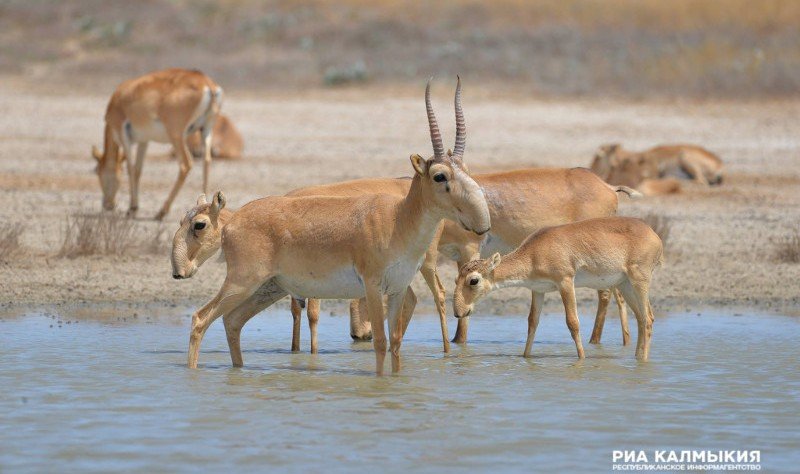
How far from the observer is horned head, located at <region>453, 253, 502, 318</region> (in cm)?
1092

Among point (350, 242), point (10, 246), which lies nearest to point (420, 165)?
point (350, 242)

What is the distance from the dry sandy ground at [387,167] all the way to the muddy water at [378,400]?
1615 mm

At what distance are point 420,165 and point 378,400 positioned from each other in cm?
160

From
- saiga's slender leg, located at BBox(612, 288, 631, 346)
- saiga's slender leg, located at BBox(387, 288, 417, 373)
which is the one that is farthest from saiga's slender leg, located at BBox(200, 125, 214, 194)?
saiga's slender leg, located at BBox(387, 288, 417, 373)

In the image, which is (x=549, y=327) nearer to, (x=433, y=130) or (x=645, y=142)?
(x=433, y=130)

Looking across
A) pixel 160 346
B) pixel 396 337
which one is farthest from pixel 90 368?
pixel 396 337

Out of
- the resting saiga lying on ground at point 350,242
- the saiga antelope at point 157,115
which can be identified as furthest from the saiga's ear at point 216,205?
the saiga antelope at point 157,115

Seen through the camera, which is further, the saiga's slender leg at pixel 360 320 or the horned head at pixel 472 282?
the saiga's slender leg at pixel 360 320

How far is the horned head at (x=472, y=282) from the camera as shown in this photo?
1092cm

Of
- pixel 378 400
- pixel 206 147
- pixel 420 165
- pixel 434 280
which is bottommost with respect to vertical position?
pixel 378 400

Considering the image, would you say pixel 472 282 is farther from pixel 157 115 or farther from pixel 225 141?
pixel 225 141

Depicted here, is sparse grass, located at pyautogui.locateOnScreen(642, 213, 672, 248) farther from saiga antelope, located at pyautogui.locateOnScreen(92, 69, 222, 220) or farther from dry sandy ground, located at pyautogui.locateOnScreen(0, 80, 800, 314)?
saiga antelope, located at pyautogui.locateOnScreen(92, 69, 222, 220)

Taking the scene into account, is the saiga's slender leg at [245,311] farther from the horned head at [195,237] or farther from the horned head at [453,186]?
the horned head at [453,186]

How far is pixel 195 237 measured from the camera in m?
10.4
